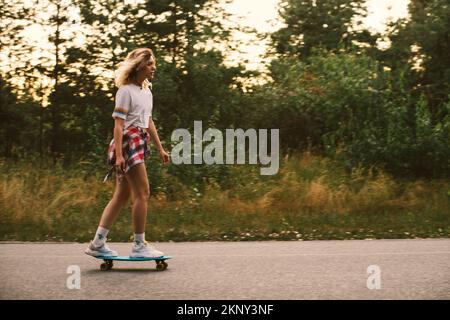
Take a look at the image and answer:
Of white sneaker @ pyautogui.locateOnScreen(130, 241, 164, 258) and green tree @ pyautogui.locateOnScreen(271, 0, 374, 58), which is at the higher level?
green tree @ pyautogui.locateOnScreen(271, 0, 374, 58)

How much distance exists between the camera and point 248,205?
1195 cm

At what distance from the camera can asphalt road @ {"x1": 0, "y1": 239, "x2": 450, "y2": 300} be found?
16.2 feet

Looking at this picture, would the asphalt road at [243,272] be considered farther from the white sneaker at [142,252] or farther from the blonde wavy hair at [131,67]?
the blonde wavy hair at [131,67]

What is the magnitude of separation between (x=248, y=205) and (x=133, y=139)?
20.4ft

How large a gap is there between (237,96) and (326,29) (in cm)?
1844

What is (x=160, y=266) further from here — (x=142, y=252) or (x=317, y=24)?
(x=317, y=24)

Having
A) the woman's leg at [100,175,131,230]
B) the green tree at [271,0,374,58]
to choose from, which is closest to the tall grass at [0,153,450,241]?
the woman's leg at [100,175,131,230]

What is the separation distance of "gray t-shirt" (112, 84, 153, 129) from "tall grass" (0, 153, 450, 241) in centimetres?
321

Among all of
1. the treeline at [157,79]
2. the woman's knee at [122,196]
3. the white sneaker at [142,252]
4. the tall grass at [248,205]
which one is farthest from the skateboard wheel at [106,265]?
the treeline at [157,79]

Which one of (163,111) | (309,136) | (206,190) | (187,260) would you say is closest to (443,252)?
(187,260)

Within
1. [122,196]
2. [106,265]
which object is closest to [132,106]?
[122,196]

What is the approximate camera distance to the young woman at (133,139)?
5926 millimetres

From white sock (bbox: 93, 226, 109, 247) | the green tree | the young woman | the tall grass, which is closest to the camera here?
the young woman

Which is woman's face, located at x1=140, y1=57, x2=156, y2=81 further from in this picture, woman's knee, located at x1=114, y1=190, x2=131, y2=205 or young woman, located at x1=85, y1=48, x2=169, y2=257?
woman's knee, located at x1=114, y1=190, x2=131, y2=205
